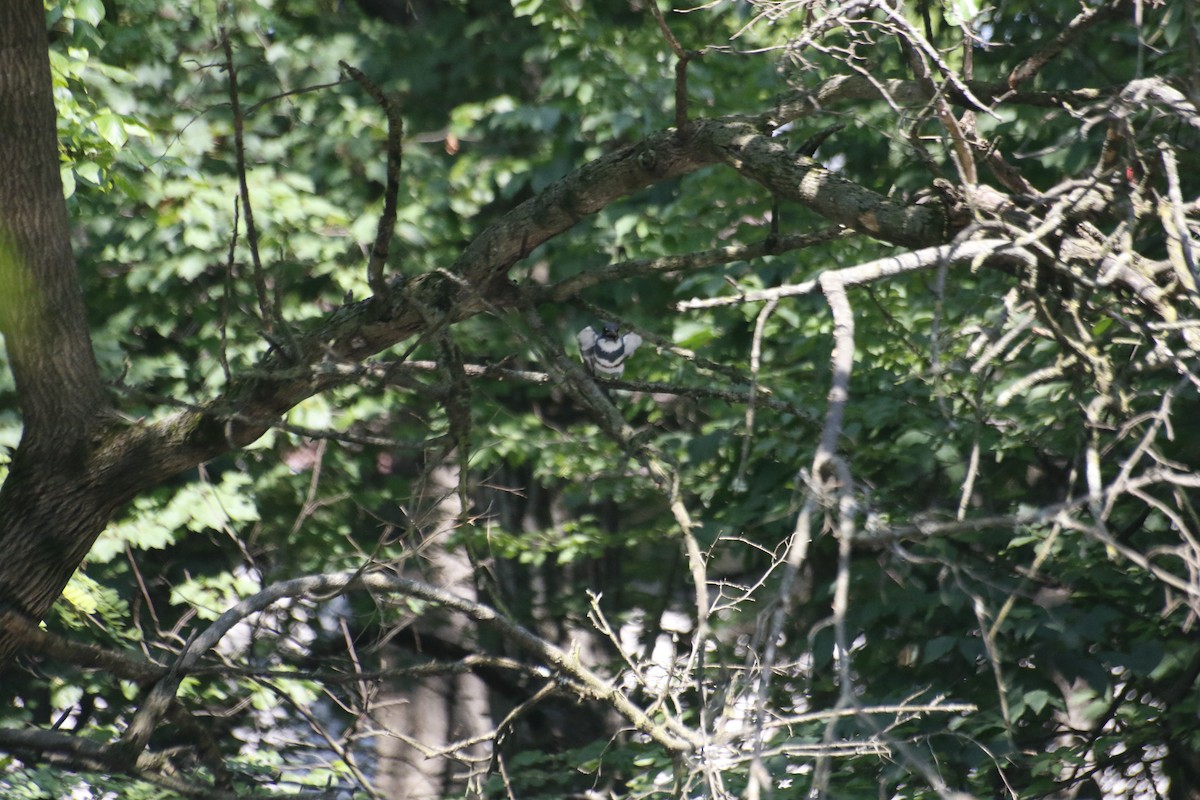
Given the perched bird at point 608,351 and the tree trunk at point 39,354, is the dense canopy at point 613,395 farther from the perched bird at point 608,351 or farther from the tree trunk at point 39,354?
the perched bird at point 608,351

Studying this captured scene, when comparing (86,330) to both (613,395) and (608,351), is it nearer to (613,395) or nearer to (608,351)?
(608,351)

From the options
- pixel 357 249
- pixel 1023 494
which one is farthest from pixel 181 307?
pixel 1023 494

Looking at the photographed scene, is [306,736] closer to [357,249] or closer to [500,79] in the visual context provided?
[357,249]

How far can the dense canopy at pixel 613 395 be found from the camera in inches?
88.4

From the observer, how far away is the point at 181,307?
18.3 ft

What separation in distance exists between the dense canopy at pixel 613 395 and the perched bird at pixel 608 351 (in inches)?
9.9

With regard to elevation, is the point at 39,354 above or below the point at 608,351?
above

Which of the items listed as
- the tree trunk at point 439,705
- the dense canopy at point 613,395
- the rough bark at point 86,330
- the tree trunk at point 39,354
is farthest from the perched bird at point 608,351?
the tree trunk at point 39,354

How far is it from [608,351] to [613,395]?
276 millimetres

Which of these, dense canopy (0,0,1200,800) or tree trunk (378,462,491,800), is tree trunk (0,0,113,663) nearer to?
dense canopy (0,0,1200,800)

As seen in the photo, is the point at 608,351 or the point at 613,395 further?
the point at 613,395

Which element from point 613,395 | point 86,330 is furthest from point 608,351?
point 86,330

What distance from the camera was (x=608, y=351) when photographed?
482 centimetres

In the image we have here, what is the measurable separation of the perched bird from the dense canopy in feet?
0.82
